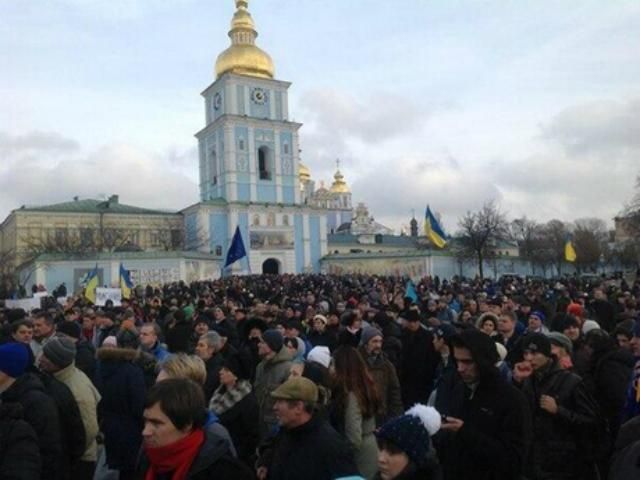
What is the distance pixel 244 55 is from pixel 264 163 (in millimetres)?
10856

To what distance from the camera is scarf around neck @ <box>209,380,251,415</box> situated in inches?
198

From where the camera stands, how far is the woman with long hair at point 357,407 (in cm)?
498

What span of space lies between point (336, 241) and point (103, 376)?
8378cm

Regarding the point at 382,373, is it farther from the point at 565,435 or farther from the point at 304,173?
the point at 304,173

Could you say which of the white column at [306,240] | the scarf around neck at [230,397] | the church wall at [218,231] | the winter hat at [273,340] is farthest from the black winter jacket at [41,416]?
the white column at [306,240]

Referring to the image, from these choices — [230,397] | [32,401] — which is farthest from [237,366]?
[32,401]

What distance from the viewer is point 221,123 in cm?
6259

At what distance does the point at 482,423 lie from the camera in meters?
3.82

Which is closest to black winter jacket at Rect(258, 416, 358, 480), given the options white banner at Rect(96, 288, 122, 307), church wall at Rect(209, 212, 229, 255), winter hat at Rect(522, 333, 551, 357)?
winter hat at Rect(522, 333, 551, 357)

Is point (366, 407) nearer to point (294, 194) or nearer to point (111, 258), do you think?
point (111, 258)

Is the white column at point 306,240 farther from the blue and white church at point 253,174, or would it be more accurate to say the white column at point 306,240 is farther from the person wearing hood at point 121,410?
the person wearing hood at point 121,410

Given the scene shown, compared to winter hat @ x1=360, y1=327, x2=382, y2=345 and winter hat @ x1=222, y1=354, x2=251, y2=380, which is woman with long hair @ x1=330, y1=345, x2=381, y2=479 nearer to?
winter hat @ x1=222, y1=354, x2=251, y2=380

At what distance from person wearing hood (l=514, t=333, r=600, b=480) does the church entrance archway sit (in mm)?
56607

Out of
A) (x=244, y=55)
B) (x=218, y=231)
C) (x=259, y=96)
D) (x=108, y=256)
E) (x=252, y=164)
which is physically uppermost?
(x=244, y=55)
